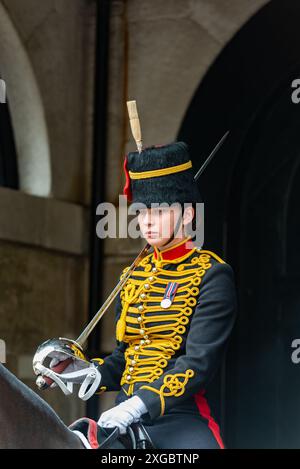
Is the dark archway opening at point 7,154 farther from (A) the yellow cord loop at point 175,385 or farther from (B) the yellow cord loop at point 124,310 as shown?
(A) the yellow cord loop at point 175,385

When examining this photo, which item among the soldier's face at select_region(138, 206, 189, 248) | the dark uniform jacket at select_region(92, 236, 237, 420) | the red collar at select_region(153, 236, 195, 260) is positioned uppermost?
the soldier's face at select_region(138, 206, 189, 248)

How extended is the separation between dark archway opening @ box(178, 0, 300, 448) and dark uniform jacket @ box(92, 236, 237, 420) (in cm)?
250

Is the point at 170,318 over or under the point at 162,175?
under

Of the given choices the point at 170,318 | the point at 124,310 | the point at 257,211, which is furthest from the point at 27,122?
the point at 170,318

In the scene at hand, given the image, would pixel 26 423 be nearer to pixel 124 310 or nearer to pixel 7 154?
pixel 124 310

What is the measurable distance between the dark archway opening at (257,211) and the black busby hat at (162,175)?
8.41 feet

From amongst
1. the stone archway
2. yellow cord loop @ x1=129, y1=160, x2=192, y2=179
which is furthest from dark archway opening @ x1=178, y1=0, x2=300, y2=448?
yellow cord loop @ x1=129, y1=160, x2=192, y2=179

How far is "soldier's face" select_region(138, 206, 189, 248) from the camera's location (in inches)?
112

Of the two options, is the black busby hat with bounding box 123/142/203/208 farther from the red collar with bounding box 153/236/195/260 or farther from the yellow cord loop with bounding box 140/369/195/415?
the yellow cord loop with bounding box 140/369/195/415

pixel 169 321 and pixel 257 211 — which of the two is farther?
pixel 257 211

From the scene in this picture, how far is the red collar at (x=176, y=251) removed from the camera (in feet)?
9.59

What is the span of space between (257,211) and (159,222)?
2989mm

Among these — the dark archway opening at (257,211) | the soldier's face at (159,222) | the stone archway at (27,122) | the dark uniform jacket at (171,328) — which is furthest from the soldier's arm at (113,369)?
the stone archway at (27,122)

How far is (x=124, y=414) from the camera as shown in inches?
104
